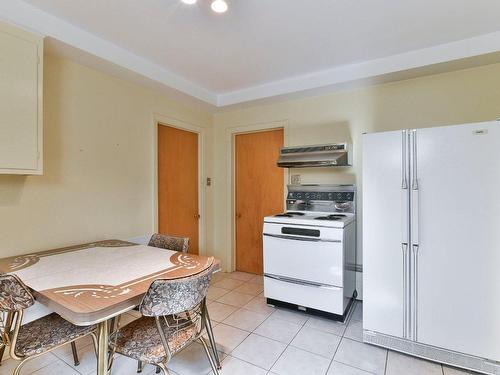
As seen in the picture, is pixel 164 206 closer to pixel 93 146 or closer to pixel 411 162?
pixel 93 146

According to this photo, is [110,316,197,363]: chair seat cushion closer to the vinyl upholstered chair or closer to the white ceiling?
the vinyl upholstered chair

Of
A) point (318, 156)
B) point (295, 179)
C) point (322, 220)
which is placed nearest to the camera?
point (322, 220)

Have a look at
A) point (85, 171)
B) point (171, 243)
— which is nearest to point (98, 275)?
point (171, 243)

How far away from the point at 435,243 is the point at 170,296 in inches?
73.3

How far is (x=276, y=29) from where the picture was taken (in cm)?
216

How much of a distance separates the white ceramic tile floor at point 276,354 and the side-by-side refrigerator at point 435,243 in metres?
0.17

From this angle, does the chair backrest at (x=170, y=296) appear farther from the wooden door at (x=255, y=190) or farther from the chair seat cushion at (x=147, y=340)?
the wooden door at (x=255, y=190)

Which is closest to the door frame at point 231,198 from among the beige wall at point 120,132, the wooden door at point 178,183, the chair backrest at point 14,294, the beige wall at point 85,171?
the wooden door at point 178,183

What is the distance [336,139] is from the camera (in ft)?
10.4

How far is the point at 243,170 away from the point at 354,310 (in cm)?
224

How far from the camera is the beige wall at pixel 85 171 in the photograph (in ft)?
6.97

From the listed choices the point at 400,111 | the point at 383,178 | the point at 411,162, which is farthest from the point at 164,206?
the point at 400,111

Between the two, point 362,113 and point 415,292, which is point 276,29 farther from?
point 415,292

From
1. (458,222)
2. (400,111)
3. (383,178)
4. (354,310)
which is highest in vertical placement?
(400,111)
